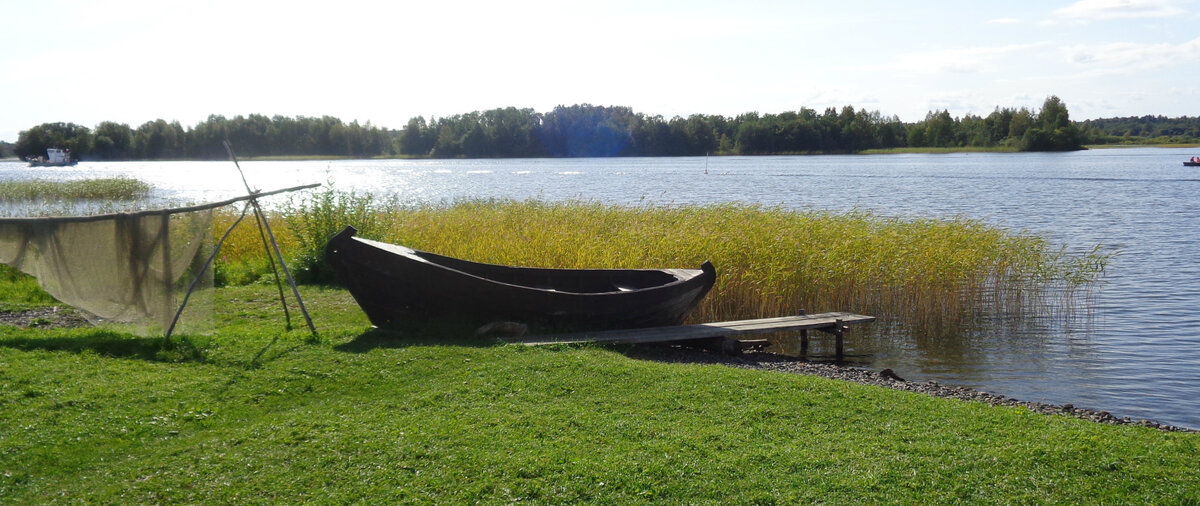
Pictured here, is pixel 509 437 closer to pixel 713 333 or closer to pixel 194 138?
pixel 713 333

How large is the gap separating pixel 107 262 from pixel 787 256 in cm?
1069

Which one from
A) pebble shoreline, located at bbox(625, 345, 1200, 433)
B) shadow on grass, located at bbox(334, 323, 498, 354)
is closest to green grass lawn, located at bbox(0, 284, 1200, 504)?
shadow on grass, located at bbox(334, 323, 498, 354)

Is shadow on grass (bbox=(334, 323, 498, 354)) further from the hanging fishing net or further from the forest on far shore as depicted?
the forest on far shore

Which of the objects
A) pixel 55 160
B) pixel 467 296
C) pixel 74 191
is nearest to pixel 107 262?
pixel 467 296

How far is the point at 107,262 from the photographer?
9766mm

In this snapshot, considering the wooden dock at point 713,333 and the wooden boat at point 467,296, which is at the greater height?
the wooden boat at point 467,296

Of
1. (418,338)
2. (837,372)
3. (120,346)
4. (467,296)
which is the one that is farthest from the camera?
(837,372)

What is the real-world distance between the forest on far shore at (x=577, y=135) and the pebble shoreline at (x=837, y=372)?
102968 millimetres

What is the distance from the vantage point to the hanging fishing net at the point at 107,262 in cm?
967

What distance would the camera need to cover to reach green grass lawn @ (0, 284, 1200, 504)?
563cm

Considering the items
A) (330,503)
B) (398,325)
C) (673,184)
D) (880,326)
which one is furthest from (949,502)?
(673,184)

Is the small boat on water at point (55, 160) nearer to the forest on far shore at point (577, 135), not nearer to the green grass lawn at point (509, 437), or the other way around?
the forest on far shore at point (577, 135)

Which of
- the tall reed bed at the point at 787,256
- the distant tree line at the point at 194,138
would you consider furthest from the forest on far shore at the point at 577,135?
the tall reed bed at the point at 787,256

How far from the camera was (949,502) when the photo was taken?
17.9 ft
